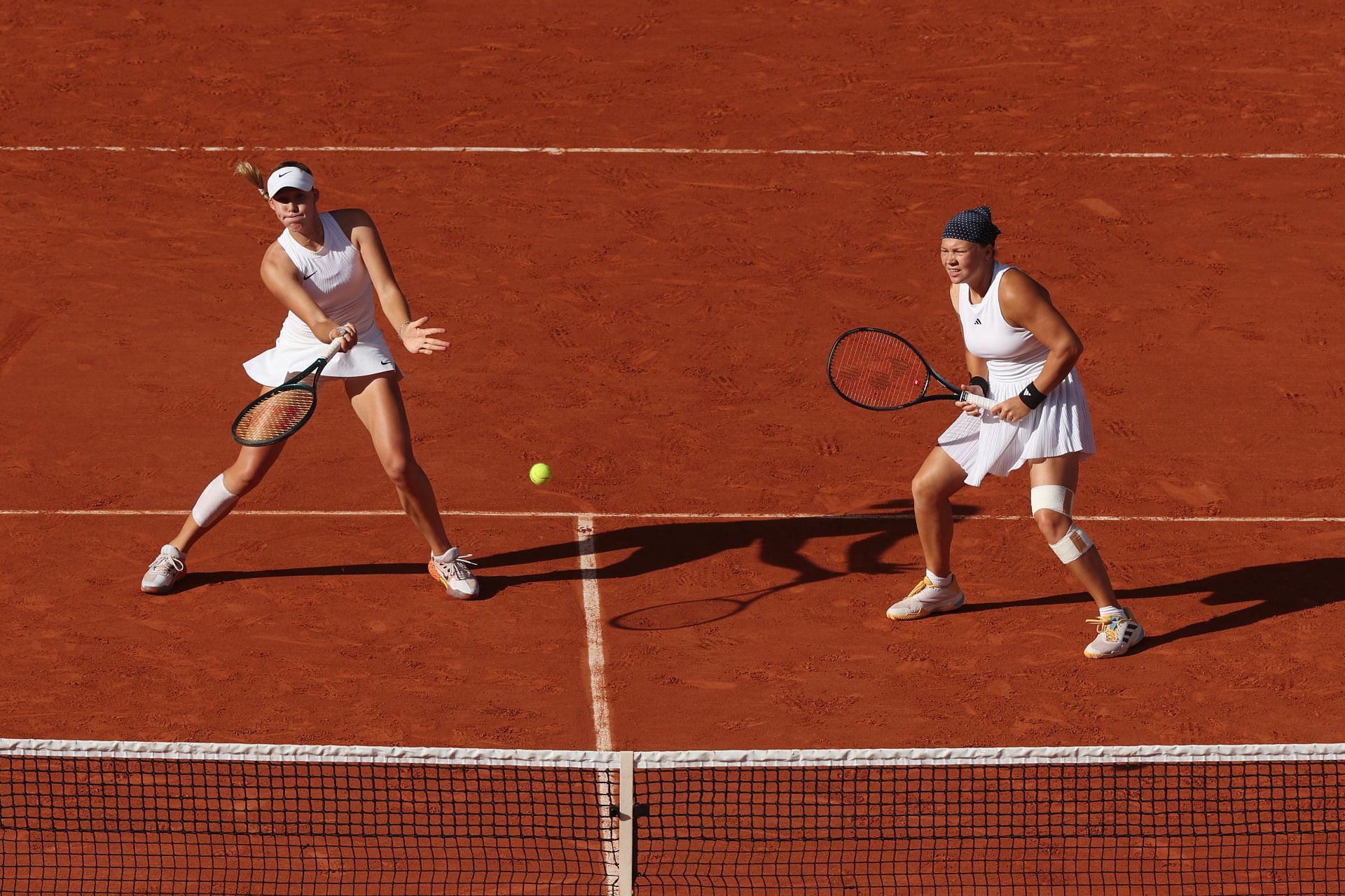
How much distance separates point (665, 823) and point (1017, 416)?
2.32m

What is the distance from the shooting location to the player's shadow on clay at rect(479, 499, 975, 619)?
8289 mm

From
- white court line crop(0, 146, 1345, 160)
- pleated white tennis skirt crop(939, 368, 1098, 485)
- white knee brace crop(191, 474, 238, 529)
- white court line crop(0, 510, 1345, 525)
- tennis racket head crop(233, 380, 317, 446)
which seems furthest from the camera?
white court line crop(0, 146, 1345, 160)

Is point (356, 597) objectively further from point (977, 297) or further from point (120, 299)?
point (120, 299)

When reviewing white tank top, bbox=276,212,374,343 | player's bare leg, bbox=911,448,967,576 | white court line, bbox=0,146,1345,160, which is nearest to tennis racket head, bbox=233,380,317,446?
white tank top, bbox=276,212,374,343

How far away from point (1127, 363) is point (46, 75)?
9.65m

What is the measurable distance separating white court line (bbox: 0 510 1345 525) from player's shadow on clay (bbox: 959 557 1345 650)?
1.64ft

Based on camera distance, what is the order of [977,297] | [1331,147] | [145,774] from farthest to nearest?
[1331,147], [977,297], [145,774]

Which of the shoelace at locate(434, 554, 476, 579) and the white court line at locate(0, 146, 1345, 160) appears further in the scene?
the white court line at locate(0, 146, 1345, 160)

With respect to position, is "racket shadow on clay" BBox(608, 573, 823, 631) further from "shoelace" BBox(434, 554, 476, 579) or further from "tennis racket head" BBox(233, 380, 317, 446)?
"tennis racket head" BBox(233, 380, 317, 446)

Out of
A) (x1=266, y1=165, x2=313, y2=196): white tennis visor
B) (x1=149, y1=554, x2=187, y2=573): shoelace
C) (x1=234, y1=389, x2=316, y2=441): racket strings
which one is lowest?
(x1=149, y1=554, x2=187, y2=573): shoelace

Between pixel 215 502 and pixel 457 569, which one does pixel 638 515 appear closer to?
pixel 457 569

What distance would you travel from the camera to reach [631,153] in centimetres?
Result: 1362

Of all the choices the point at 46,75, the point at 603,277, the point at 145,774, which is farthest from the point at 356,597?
the point at 46,75

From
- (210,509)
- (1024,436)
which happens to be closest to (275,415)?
(210,509)
